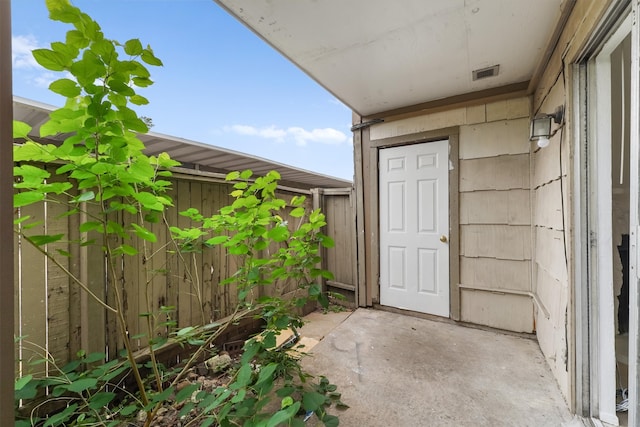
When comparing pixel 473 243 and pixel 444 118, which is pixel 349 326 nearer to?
pixel 473 243

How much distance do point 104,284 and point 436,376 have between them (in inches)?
95.2

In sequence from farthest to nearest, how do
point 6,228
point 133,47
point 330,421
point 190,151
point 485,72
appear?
point 190,151
point 485,72
point 330,421
point 133,47
point 6,228

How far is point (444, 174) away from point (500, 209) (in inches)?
25.2

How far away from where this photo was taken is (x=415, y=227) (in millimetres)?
3004

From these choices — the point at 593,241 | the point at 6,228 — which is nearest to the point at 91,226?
the point at 6,228

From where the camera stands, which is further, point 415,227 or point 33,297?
point 415,227

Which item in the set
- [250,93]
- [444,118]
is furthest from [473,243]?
[250,93]

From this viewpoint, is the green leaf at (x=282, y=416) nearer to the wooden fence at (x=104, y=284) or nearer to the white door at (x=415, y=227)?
the wooden fence at (x=104, y=284)

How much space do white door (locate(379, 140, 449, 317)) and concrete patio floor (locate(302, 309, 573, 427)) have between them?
0.36 metres

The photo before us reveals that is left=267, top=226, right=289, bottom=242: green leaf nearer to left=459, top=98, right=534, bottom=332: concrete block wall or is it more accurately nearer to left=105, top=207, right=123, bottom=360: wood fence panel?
left=105, top=207, right=123, bottom=360: wood fence panel

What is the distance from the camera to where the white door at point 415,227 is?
2.86 meters

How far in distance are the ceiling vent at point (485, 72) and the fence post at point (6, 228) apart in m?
2.87

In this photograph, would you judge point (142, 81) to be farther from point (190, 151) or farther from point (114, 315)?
point (190, 151)

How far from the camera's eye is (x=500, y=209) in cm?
260
